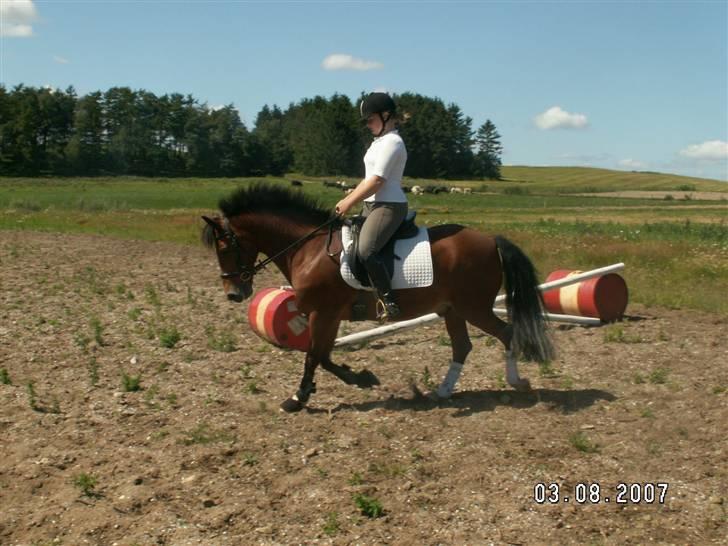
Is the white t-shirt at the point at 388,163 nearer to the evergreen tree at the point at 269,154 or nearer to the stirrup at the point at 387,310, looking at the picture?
the stirrup at the point at 387,310

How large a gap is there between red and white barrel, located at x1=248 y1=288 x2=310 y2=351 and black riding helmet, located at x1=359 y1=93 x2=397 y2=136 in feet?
9.05

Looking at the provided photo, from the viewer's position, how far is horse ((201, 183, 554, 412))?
784cm

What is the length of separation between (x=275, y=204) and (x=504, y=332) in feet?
8.68

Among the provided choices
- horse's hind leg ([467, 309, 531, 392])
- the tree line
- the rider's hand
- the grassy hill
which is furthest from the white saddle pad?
the tree line

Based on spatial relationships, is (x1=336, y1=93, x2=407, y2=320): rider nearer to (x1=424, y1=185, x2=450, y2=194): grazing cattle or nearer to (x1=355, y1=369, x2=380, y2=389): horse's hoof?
(x1=355, y1=369, x2=380, y2=389): horse's hoof

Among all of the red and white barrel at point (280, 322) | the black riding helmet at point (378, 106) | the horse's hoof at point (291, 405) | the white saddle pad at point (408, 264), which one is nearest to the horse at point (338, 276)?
the horse's hoof at point (291, 405)

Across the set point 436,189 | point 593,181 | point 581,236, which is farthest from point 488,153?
point 581,236

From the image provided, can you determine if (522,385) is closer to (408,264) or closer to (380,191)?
(408,264)

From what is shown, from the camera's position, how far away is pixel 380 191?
294 inches

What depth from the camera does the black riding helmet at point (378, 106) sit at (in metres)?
7.39

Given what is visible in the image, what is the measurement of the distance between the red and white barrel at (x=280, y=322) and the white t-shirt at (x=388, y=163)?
→ 2399mm

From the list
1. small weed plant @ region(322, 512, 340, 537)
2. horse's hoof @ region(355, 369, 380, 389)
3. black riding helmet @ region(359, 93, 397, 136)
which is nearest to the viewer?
small weed plant @ region(322, 512, 340, 537)

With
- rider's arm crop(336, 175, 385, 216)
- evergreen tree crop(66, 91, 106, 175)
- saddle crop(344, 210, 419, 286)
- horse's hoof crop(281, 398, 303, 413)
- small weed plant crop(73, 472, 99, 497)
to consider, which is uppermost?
evergreen tree crop(66, 91, 106, 175)

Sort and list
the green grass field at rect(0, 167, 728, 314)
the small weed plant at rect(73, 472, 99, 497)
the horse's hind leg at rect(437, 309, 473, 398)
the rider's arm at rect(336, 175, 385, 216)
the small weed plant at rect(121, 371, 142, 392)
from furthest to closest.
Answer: the green grass field at rect(0, 167, 728, 314) < the small weed plant at rect(121, 371, 142, 392) < the horse's hind leg at rect(437, 309, 473, 398) < the rider's arm at rect(336, 175, 385, 216) < the small weed plant at rect(73, 472, 99, 497)
